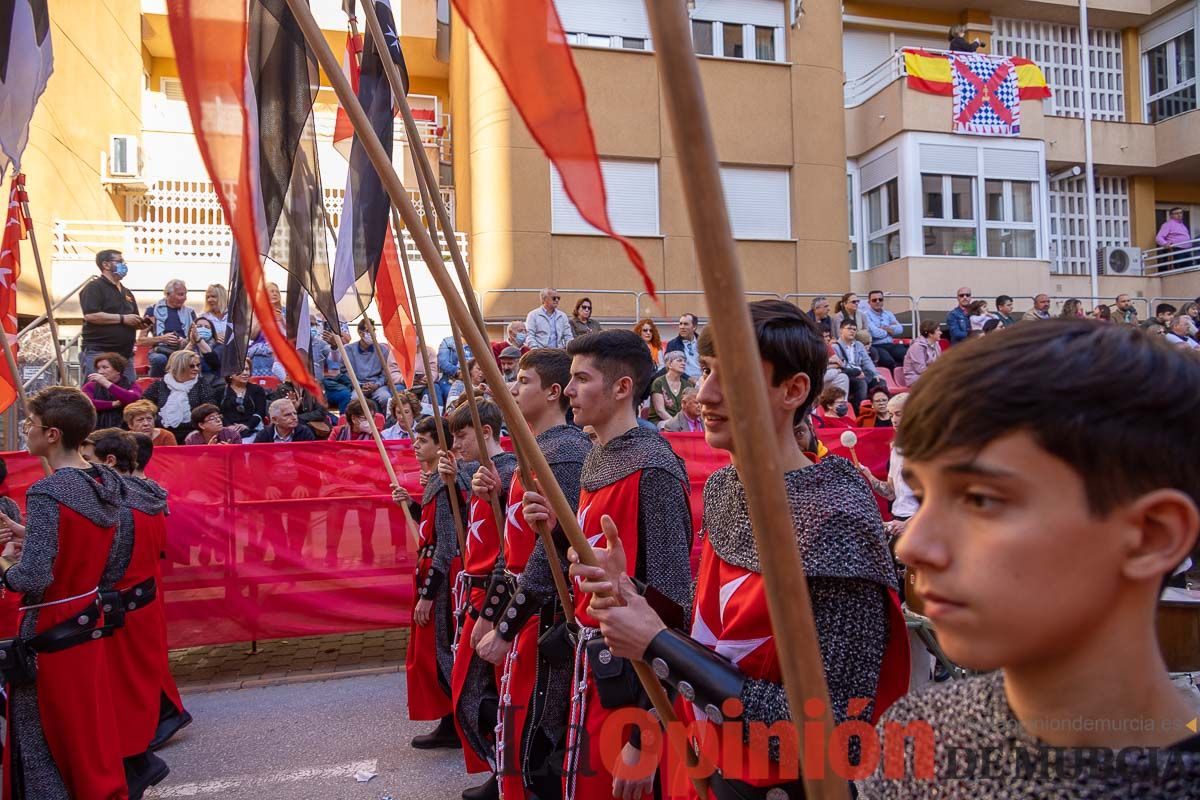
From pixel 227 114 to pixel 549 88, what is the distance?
86 cm

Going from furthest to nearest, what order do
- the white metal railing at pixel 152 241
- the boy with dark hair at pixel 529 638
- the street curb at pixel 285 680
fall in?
1. the white metal railing at pixel 152 241
2. the street curb at pixel 285 680
3. the boy with dark hair at pixel 529 638

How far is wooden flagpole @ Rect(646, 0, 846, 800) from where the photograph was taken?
2.40 feet

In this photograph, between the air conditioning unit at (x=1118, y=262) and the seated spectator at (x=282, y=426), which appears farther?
the air conditioning unit at (x=1118, y=262)

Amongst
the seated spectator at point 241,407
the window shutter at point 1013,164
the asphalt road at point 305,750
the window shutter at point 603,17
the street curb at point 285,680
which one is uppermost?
the window shutter at point 603,17

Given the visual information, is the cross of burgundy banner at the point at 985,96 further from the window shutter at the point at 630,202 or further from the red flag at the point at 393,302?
the red flag at the point at 393,302

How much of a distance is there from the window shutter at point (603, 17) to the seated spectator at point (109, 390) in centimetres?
1110

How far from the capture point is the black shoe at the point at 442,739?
4723mm

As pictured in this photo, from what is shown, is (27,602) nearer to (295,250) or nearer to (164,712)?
(164,712)

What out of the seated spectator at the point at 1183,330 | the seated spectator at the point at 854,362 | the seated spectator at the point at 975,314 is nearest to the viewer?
the seated spectator at the point at 854,362

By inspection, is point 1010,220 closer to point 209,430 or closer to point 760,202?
point 760,202

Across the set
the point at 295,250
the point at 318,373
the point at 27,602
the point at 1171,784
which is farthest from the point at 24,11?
the point at 318,373

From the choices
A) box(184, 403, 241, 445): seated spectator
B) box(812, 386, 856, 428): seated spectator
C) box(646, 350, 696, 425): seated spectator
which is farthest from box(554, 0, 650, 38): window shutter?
box(184, 403, 241, 445): seated spectator

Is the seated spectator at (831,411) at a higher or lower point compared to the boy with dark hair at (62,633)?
higher

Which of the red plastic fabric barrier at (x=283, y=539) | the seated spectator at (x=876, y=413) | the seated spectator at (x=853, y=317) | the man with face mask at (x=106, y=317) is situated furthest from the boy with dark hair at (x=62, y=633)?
the seated spectator at (x=853, y=317)
